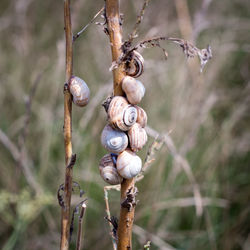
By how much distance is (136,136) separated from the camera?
2.88ft

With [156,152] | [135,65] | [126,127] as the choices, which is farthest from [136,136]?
[156,152]

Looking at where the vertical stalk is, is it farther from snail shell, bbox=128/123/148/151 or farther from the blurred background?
the blurred background

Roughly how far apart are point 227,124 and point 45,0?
3447 mm

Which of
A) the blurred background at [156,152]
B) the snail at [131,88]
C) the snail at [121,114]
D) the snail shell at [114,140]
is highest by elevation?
the blurred background at [156,152]

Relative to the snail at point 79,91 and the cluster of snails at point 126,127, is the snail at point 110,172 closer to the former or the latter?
the cluster of snails at point 126,127

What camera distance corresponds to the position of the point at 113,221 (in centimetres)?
99

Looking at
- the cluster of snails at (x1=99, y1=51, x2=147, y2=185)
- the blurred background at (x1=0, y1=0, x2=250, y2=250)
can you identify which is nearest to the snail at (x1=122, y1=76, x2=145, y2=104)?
the cluster of snails at (x1=99, y1=51, x2=147, y2=185)

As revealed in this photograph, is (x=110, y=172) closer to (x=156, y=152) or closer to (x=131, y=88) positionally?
(x=131, y=88)

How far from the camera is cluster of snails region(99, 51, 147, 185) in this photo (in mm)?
839

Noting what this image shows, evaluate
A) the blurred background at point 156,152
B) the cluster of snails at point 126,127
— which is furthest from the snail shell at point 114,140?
the blurred background at point 156,152

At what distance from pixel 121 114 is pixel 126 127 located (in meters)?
0.05

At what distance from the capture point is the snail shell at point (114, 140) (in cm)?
86

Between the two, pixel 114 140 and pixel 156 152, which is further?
pixel 156 152

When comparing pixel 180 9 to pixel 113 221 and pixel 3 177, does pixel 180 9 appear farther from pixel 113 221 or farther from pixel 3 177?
pixel 113 221
